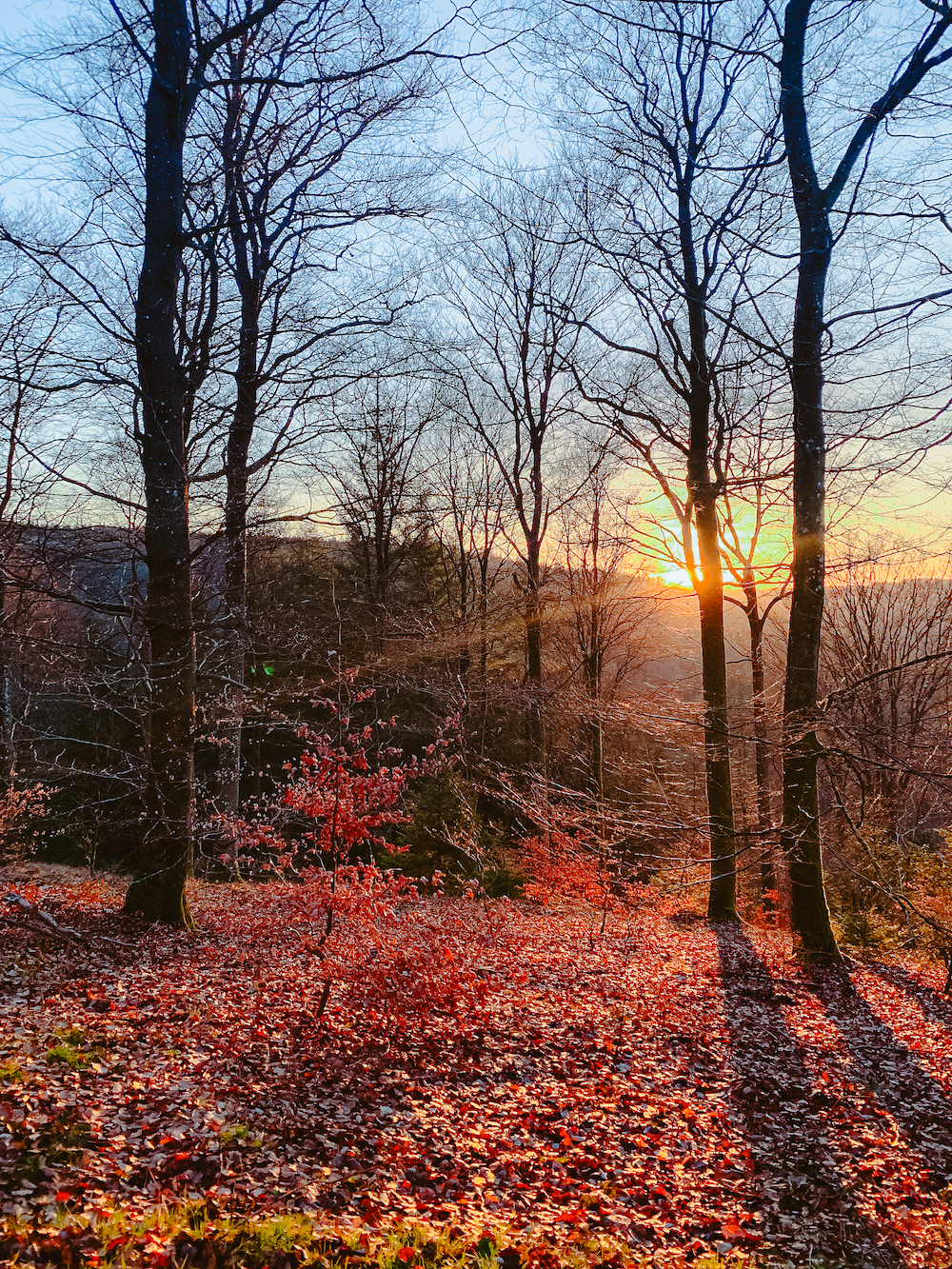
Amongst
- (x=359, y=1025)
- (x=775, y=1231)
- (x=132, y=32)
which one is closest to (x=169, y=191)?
(x=132, y=32)

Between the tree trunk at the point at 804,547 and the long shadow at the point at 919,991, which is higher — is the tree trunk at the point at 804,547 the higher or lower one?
the higher one

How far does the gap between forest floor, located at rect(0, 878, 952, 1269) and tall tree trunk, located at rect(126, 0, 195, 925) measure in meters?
0.83

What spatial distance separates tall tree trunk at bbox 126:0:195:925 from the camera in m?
7.57

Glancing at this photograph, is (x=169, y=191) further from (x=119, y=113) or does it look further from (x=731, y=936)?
(x=731, y=936)

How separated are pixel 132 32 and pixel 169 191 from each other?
4.54 feet

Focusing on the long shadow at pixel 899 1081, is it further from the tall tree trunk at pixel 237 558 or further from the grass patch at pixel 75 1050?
the tall tree trunk at pixel 237 558

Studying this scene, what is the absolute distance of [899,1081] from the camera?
5840mm

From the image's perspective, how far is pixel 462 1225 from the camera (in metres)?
3.60

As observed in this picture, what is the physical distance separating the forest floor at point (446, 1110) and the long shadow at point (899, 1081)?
2cm

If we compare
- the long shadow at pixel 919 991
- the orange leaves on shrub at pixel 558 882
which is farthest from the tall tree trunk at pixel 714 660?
the long shadow at pixel 919 991

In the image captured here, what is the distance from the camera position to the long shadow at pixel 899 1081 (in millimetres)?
4840

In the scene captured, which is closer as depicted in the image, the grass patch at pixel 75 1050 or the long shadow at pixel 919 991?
the grass patch at pixel 75 1050

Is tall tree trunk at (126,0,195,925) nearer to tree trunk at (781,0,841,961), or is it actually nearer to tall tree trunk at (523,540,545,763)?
tree trunk at (781,0,841,961)

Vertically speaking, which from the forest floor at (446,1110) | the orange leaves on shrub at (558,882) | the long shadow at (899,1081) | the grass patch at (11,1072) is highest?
the grass patch at (11,1072)
